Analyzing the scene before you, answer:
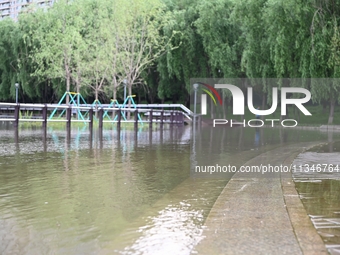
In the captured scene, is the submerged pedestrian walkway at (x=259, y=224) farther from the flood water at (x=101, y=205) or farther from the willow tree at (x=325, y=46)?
the willow tree at (x=325, y=46)

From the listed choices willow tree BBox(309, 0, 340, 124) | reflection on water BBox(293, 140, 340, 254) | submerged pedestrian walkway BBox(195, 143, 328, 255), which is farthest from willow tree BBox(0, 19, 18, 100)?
submerged pedestrian walkway BBox(195, 143, 328, 255)

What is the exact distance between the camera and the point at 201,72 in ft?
127

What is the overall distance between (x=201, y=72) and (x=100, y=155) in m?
→ 30.2

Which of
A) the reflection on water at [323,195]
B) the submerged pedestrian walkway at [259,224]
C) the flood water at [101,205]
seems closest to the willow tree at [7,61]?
the flood water at [101,205]

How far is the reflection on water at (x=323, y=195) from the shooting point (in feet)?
11.4

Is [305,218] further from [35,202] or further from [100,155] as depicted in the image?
[100,155]

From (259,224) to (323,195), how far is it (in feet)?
5.52

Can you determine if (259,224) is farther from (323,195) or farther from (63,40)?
(63,40)

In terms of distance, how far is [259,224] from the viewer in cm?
362

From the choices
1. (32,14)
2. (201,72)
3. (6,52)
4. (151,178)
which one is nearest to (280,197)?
(151,178)

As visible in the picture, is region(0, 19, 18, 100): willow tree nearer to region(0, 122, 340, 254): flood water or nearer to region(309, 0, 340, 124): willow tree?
region(309, 0, 340, 124): willow tree

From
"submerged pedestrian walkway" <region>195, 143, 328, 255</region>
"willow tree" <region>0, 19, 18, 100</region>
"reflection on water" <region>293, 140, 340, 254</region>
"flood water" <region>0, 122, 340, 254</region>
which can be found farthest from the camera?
"willow tree" <region>0, 19, 18, 100</region>

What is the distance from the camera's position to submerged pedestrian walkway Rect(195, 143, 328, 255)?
300 centimetres

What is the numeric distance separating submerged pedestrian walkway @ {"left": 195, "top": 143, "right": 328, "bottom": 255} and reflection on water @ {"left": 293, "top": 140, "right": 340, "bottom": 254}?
0.08 m
